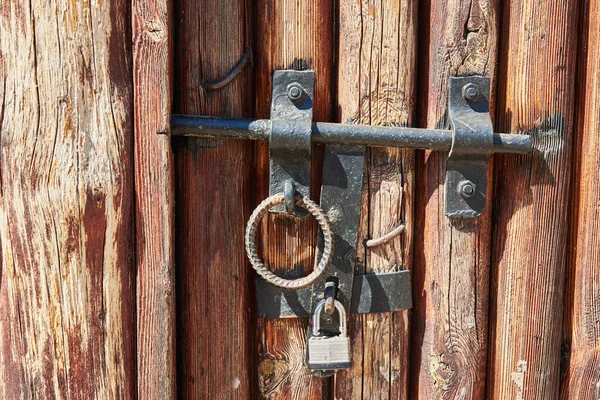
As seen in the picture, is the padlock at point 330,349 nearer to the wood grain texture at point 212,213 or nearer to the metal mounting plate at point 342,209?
the metal mounting plate at point 342,209

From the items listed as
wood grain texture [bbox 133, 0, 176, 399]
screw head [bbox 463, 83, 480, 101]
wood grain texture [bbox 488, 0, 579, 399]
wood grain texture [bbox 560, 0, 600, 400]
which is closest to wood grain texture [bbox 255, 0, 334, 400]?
wood grain texture [bbox 133, 0, 176, 399]

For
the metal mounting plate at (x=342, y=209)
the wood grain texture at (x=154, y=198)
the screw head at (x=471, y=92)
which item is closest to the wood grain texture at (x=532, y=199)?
the screw head at (x=471, y=92)

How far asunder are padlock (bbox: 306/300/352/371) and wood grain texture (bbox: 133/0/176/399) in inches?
15.1

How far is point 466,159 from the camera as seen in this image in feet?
5.17

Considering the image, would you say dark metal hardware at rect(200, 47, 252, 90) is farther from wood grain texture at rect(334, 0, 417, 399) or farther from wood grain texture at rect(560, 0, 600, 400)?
wood grain texture at rect(560, 0, 600, 400)

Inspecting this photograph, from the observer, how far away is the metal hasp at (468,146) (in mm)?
1540

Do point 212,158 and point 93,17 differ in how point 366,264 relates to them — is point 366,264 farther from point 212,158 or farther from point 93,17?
point 93,17

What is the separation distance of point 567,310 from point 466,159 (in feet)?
1.92

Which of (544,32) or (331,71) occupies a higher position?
(544,32)

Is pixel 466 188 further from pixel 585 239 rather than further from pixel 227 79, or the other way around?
pixel 227 79

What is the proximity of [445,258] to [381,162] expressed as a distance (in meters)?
0.34

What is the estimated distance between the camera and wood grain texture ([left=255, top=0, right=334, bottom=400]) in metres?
1.54

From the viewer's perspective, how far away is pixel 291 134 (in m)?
1.49

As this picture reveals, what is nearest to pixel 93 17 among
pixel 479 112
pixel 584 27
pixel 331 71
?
pixel 331 71
